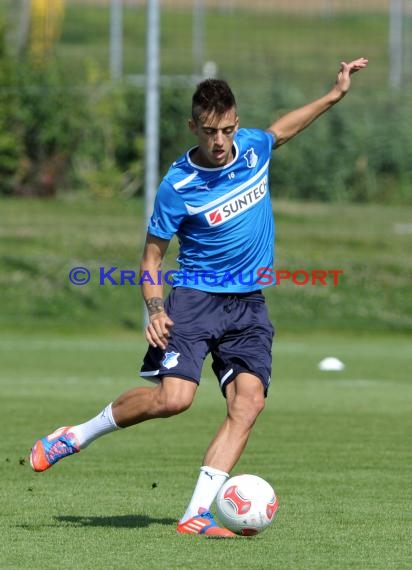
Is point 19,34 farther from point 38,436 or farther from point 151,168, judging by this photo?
point 38,436

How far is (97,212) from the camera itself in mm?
28688

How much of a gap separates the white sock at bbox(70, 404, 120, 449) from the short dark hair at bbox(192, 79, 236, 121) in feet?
5.60

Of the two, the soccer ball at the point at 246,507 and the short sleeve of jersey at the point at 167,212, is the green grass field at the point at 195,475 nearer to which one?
the soccer ball at the point at 246,507

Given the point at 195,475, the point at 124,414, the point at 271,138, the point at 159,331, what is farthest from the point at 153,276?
the point at 195,475

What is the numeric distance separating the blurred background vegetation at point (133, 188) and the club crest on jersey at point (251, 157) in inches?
583

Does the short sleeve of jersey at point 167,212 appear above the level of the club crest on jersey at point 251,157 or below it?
below

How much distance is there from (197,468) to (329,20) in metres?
50.0

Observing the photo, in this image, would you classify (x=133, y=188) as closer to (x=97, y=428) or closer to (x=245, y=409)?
(x=97, y=428)

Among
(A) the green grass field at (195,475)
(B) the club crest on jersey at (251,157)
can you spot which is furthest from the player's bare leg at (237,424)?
(B) the club crest on jersey at (251,157)

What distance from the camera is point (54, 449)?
7891mm

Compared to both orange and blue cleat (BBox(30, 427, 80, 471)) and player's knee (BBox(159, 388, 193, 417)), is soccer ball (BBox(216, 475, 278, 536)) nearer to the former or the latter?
player's knee (BBox(159, 388, 193, 417))

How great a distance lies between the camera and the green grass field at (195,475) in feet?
22.0

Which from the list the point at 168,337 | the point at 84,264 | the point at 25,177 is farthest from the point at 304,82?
the point at 168,337

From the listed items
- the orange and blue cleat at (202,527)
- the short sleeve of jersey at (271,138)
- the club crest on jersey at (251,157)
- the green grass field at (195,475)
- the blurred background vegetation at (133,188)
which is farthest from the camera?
the blurred background vegetation at (133,188)
